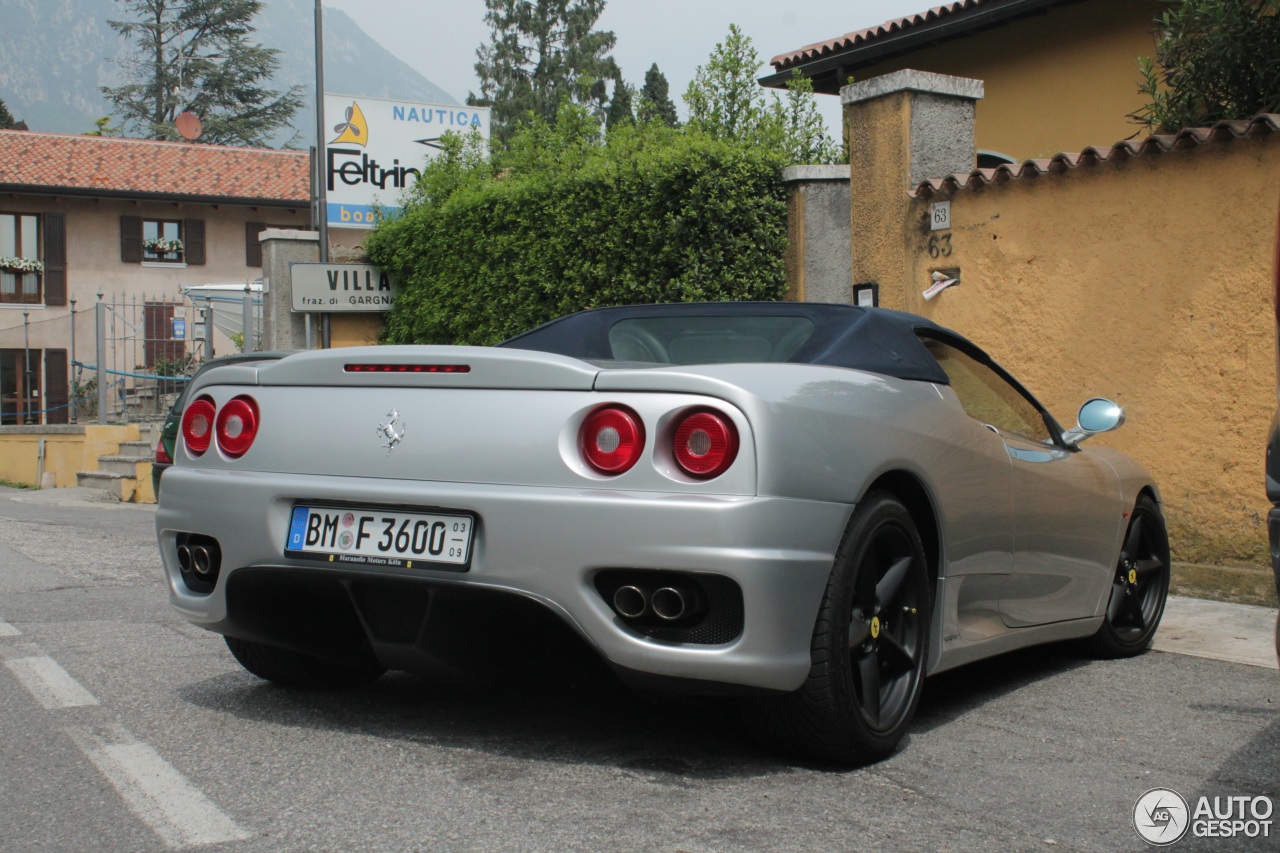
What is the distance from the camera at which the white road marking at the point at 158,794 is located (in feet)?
9.64

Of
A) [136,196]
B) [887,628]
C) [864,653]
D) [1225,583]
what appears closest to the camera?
[864,653]

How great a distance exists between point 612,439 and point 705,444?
0.78ft

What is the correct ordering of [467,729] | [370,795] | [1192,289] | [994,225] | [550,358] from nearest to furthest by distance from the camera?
1. [370,795]
2. [550,358]
3. [467,729]
4. [1192,289]
5. [994,225]

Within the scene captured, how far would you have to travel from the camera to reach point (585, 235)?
11164mm

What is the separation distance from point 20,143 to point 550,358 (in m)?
39.7

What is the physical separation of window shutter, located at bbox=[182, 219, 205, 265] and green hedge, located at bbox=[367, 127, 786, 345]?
25.6 metres

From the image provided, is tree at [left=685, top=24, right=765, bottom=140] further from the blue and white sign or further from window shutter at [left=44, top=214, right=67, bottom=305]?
window shutter at [left=44, top=214, right=67, bottom=305]

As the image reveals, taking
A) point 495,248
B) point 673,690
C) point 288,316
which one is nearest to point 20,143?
point 288,316

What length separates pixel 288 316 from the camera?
648 inches

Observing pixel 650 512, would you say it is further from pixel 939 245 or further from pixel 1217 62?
pixel 1217 62

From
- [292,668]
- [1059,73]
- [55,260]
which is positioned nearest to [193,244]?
[55,260]

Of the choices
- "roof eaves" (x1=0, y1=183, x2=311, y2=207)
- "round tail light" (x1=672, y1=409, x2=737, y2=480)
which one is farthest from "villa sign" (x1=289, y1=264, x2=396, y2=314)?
"roof eaves" (x1=0, y1=183, x2=311, y2=207)

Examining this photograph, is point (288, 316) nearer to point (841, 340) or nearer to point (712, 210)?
point (712, 210)

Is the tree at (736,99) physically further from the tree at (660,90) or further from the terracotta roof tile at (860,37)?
the tree at (660,90)
